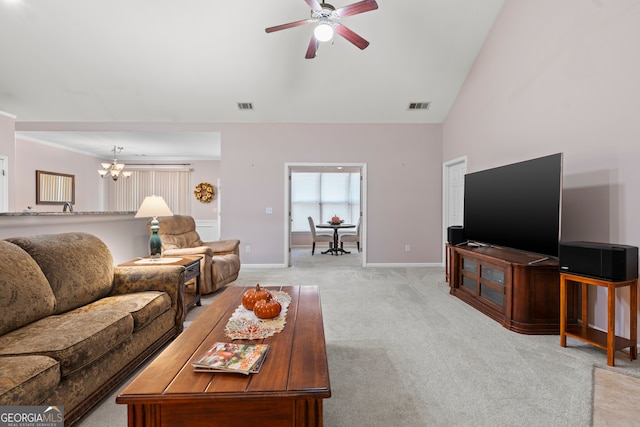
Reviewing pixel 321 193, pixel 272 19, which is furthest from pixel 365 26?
pixel 321 193

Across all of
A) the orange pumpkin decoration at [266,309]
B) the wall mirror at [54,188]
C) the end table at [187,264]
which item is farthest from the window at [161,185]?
the orange pumpkin decoration at [266,309]

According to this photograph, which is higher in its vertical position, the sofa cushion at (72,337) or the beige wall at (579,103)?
the beige wall at (579,103)

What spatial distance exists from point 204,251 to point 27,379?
2478 millimetres

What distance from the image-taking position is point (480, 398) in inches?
70.0

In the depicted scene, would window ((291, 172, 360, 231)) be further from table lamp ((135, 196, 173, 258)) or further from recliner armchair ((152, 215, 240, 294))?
table lamp ((135, 196, 173, 258))

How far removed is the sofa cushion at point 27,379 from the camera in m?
1.19

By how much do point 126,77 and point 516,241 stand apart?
5641mm

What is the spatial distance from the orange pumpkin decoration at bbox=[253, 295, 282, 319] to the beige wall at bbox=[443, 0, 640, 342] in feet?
9.16

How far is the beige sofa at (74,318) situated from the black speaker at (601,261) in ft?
10.3

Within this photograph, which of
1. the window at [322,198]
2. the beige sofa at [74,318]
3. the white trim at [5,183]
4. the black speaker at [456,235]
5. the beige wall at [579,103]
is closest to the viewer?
the beige sofa at [74,318]

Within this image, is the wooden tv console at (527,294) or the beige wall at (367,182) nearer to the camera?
the wooden tv console at (527,294)

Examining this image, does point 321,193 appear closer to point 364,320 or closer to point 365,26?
point 365,26

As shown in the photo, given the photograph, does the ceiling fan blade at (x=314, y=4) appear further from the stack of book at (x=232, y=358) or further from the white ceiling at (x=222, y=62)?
the stack of book at (x=232, y=358)

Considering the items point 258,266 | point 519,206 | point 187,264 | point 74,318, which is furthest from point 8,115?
point 519,206
